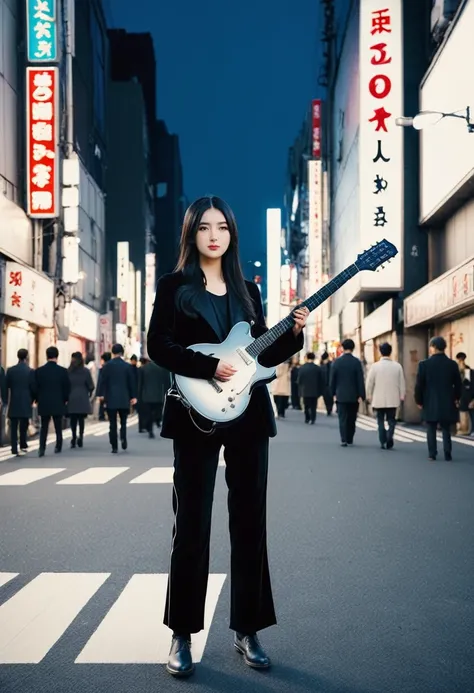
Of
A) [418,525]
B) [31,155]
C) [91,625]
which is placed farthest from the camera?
[31,155]

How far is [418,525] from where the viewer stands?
7.55 meters

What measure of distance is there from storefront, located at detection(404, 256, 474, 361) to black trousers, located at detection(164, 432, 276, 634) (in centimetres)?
1570

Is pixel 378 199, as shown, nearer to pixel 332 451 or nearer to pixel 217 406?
pixel 332 451

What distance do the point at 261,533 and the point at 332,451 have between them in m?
11.7

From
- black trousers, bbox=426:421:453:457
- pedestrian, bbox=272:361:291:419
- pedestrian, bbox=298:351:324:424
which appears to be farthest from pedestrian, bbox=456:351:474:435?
pedestrian, bbox=272:361:291:419

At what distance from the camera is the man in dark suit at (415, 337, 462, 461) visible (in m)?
13.9

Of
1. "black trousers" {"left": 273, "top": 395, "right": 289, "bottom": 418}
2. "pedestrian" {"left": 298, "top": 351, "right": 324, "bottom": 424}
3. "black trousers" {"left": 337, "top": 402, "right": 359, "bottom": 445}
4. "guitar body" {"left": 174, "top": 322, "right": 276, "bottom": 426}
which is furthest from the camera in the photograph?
"black trousers" {"left": 273, "top": 395, "right": 289, "bottom": 418}

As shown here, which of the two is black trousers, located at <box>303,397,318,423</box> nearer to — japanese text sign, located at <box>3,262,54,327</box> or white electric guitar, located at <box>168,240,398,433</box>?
japanese text sign, located at <box>3,262,54,327</box>

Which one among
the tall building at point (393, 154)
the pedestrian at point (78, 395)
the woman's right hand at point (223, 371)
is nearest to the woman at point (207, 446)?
the woman's right hand at point (223, 371)

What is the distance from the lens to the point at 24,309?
71.4 feet

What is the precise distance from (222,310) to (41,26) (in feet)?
70.4

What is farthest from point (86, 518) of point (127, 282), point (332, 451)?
point (127, 282)

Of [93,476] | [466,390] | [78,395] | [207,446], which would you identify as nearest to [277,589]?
[207,446]

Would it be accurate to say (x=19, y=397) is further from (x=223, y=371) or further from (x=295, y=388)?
(x=295, y=388)
